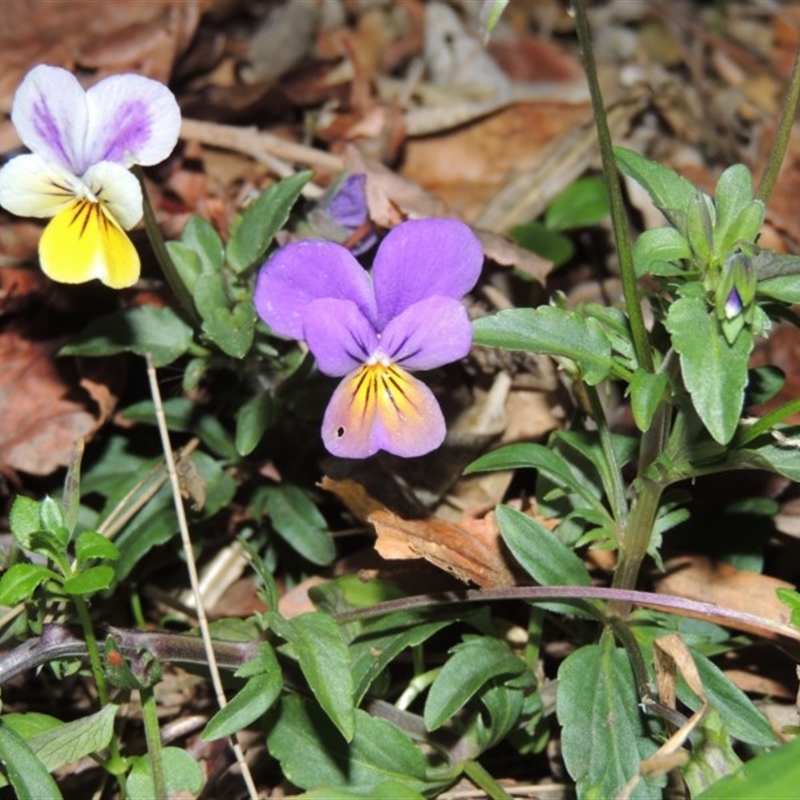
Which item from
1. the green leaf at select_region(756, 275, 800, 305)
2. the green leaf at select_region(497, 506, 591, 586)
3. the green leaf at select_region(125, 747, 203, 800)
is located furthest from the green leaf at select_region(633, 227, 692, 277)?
the green leaf at select_region(125, 747, 203, 800)

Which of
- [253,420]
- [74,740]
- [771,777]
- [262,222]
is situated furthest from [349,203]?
[771,777]

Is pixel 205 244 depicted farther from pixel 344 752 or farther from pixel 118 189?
pixel 344 752

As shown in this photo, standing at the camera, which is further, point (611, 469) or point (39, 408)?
point (39, 408)

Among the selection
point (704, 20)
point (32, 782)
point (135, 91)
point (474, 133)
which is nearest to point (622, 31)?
point (704, 20)

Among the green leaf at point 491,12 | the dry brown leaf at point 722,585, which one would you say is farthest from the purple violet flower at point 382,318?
the dry brown leaf at point 722,585

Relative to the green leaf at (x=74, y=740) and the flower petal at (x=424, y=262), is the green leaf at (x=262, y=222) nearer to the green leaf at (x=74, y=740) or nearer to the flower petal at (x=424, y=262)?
the flower petal at (x=424, y=262)
